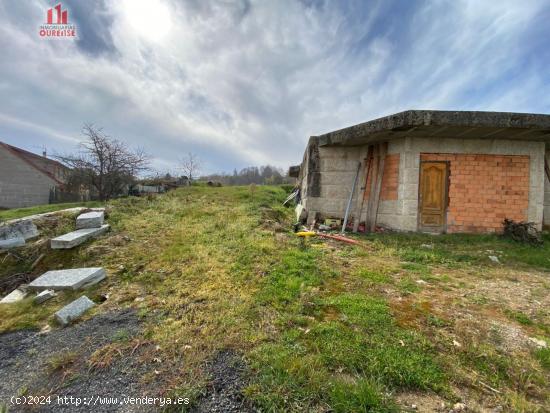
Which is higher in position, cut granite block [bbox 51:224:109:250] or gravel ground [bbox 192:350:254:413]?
cut granite block [bbox 51:224:109:250]

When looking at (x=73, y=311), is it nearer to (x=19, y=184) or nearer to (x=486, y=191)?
(x=486, y=191)

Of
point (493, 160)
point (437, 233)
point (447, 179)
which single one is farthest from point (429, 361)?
point (493, 160)

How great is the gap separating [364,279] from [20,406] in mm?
3451

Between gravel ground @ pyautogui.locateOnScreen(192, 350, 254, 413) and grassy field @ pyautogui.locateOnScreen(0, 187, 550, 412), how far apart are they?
6cm

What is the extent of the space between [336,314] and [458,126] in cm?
519

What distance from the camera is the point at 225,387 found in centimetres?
155

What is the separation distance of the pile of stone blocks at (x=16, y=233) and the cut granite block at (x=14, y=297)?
6.45 feet

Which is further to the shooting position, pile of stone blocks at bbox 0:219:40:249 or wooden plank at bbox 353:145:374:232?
wooden plank at bbox 353:145:374:232

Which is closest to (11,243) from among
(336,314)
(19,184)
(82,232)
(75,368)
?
(82,232)

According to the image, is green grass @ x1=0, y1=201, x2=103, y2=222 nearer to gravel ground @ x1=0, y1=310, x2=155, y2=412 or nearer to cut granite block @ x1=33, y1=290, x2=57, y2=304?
cut granite block @ x1=33, y1=290, x2=57, y2=304

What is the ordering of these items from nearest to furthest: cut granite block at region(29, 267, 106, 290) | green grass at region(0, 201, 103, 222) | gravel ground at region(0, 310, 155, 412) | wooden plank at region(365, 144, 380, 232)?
1. gravel ground at region(0, 310, 155, 412)
2. cut granite block at region(29, 267, 106, 290)
3. wooden plank at region(365, 144, 380, 232)
4. green grass at region(0, 201, 103, 222)

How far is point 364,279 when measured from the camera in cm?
329

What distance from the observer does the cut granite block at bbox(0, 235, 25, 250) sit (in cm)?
437

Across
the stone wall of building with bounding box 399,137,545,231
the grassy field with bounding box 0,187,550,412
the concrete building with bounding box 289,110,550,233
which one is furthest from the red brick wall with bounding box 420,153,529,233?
the grassy field with bounding box 0,187,550,412
